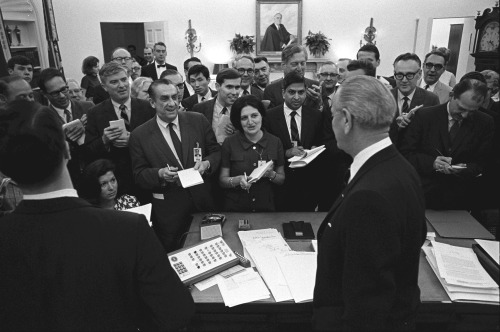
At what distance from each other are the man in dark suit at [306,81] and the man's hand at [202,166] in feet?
4.15

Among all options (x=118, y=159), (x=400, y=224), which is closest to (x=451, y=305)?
(x=400, y=224)

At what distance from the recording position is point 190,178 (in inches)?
103

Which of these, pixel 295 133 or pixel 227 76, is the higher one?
pixel 227 76

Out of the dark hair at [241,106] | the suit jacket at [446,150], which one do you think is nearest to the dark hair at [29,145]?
the dark hair at [241,106]

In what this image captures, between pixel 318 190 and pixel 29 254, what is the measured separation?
285 centimetres

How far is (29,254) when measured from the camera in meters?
1.04

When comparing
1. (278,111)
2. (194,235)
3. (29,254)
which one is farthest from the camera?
(278,111)

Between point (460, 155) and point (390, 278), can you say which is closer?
point (390, 278)

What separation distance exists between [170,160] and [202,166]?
276 mm

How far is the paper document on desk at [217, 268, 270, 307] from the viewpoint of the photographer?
5.83 feet

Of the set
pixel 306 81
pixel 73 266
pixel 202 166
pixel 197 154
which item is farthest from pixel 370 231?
pixel 306 81

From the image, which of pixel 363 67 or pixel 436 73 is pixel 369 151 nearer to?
pixel 363 67

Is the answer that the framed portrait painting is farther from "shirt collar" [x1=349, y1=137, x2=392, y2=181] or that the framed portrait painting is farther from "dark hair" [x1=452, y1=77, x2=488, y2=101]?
"shirt collar" [x1=349, y1=137, x2=392, y2=181]

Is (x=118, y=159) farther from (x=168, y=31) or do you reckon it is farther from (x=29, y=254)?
(x=168, y=31)
